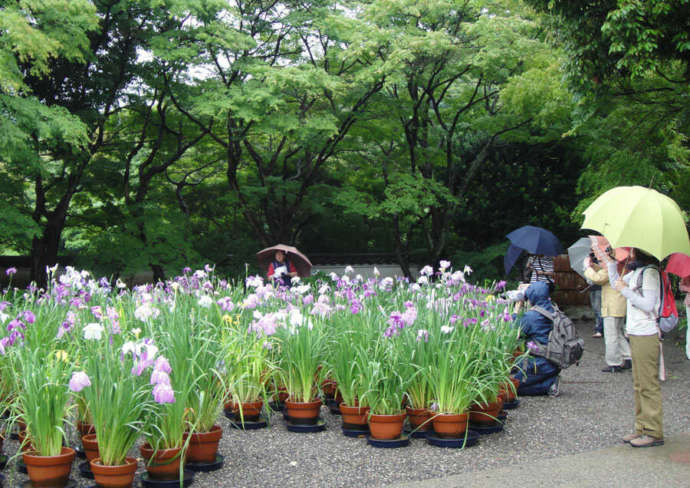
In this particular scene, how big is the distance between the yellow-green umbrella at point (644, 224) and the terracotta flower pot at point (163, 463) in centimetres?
306

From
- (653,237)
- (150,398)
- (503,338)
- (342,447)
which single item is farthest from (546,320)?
(150,398)

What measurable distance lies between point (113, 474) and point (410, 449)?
6.35 feet

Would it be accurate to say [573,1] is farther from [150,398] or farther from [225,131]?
[225,131]

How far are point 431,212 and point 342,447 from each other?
12.5m

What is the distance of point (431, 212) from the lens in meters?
16.4

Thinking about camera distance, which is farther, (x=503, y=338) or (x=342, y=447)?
(x=503, y=338)

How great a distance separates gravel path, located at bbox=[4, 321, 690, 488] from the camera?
375 cm

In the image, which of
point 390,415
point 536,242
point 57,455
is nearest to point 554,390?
point 536,242

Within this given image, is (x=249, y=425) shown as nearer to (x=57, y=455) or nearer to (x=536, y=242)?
(x=57, y=455)

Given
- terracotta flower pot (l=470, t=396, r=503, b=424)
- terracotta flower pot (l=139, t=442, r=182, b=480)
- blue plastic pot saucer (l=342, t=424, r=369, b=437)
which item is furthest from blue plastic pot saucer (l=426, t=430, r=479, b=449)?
terracotta flower pot (l=139, t=442, r=182, b=480)

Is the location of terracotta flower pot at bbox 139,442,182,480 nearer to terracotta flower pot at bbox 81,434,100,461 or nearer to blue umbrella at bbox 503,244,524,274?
terracotta flower pot at bbox 81,434,100,461

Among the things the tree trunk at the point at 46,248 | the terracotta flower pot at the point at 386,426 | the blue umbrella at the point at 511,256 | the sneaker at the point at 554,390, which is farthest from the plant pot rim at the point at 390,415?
the tree trunk at the point at 46,248

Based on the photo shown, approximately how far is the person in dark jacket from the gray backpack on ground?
0.06 meters

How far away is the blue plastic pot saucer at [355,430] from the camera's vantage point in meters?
4.56
